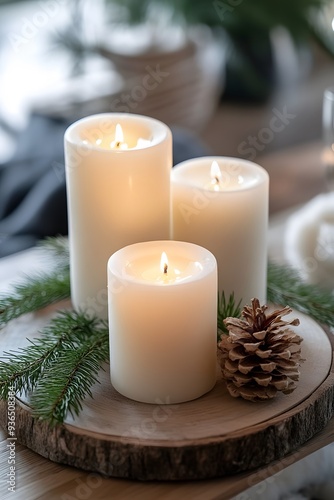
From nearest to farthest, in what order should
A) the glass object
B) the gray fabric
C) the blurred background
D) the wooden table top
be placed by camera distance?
the wooden table top → the glass object → the gray fabric → the blurred background

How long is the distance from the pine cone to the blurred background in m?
1.00

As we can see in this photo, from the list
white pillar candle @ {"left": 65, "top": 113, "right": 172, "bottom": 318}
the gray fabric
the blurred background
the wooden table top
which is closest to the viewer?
the wooden table top

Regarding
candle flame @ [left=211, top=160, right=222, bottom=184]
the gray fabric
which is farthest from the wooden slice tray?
the gray fabric

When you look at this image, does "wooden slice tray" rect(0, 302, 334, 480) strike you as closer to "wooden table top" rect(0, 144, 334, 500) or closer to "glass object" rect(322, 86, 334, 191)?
"wooden table top" rect(0, 144, 334, 500)

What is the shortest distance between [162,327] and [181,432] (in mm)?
92

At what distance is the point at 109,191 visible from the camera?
2.83 ft

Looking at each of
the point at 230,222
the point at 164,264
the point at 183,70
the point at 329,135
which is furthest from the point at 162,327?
the point at 183,70

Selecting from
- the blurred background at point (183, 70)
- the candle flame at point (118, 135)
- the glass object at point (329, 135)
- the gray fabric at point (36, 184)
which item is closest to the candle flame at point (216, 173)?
the candle flame at point (118, 135)

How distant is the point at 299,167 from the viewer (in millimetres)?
1873

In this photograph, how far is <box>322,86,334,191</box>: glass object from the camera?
119 cm

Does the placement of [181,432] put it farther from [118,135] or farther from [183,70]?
[183,70]

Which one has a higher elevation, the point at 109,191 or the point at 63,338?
the point at 109,191

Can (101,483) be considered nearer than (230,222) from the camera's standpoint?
Yes

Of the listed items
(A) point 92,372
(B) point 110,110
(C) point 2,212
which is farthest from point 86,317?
(B) point 110,110
